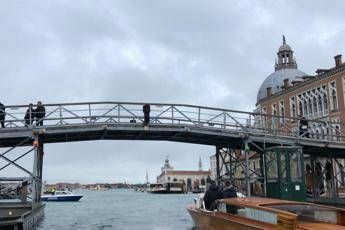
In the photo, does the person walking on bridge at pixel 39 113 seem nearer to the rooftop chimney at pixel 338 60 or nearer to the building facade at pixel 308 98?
the building facade at pixel 308 98

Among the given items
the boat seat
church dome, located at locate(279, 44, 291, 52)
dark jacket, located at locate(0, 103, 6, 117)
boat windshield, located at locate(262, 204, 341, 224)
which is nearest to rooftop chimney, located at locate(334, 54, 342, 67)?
church dome, located at locate(279, 44, 291, 52)

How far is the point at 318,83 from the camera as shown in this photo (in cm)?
7081

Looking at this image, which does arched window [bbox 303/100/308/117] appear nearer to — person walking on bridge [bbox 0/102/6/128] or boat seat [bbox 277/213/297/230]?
person walking on bridge [bbox 0/102/6/128]

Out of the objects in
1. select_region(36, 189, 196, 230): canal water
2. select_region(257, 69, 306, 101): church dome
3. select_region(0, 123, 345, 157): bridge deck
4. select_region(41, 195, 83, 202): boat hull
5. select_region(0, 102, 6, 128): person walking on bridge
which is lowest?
select_region(36, 189, 196, 230): canal water

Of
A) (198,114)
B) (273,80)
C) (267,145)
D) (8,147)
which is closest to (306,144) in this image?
(267,145)

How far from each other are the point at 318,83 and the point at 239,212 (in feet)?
187

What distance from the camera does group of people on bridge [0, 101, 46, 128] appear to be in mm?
28781

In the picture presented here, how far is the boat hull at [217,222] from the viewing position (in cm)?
1588

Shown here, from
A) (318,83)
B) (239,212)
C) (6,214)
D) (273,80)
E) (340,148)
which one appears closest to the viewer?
(239,212)

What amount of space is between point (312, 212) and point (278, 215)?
5.66 feet

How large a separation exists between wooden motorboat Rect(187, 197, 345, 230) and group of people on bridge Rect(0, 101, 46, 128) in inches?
562

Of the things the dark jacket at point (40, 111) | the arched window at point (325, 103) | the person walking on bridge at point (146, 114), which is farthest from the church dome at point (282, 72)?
the dark jacket at point (40, 111)

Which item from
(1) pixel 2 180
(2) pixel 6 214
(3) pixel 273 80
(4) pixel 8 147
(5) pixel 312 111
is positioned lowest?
(2) pixel 6 214

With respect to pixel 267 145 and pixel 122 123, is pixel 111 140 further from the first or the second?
pixel 267 145
